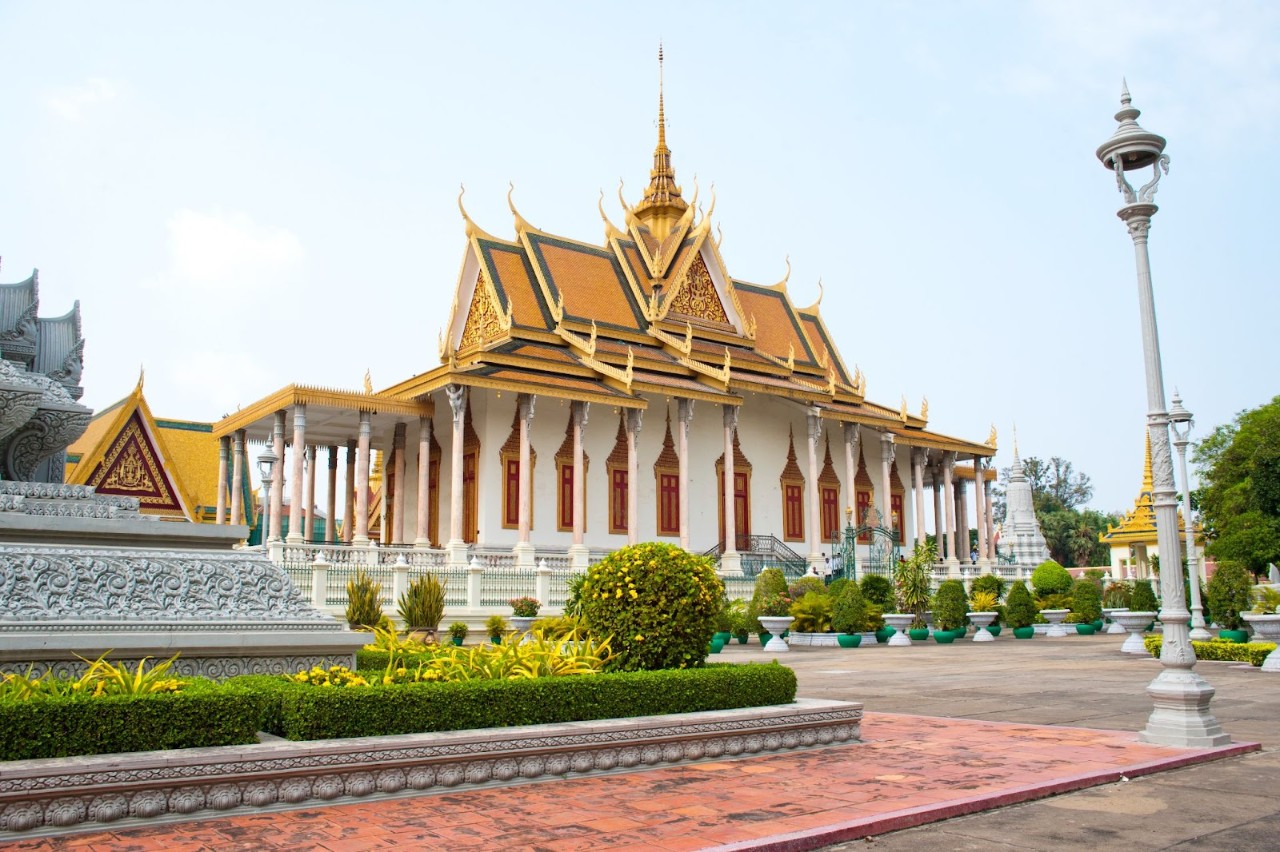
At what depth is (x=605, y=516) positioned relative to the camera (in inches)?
1064

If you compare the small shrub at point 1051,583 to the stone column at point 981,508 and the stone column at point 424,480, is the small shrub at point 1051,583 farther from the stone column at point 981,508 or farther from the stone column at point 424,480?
the stone column at point 424,480

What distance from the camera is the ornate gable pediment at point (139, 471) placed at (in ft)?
71.5

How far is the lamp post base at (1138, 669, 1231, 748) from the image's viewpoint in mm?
6922

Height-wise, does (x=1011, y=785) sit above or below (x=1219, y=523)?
below

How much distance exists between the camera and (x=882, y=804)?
532 cm

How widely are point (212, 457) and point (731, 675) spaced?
2856 centimetres

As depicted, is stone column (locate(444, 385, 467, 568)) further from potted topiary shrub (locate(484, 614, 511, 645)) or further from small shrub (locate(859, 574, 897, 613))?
small shrub (locate(859, 574, 897, 613))

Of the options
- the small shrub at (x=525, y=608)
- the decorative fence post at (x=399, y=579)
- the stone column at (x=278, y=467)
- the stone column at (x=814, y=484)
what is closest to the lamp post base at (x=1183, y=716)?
the small shrub at (x=525, y=608)

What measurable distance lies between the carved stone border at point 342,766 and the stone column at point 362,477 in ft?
53.0

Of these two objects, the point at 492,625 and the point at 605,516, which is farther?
the point at 605,516

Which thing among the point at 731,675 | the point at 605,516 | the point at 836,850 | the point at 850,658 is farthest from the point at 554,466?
the point at 836,850

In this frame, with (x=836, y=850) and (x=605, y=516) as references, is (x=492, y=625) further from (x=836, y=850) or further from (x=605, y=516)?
(x=836, y=850)

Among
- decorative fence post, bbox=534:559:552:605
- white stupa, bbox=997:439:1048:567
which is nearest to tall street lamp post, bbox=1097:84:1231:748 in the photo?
decorative fence post, bbox=534:559:552:605

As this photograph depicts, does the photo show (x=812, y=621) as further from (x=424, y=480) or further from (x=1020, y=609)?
(x=424, y=480)
